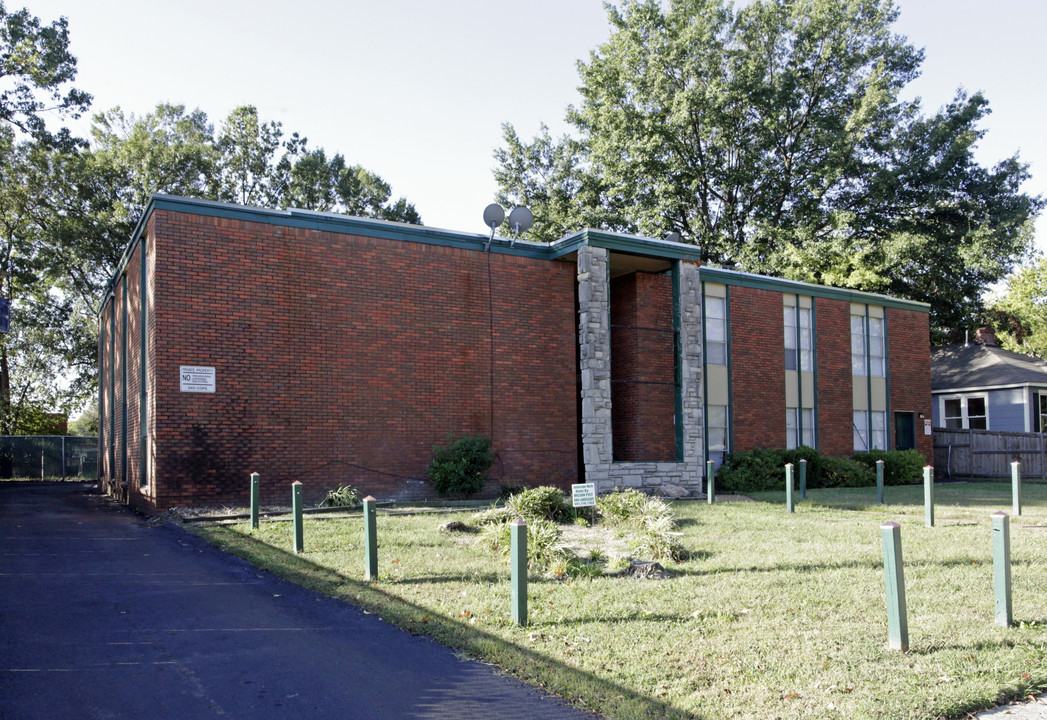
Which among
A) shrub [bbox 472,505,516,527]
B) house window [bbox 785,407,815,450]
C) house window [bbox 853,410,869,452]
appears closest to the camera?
shrub [bbox 472,505,516,527]

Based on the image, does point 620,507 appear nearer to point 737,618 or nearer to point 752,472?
point 737,618

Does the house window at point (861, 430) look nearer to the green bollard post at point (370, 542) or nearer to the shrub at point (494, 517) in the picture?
the shrub at point (494, 517)

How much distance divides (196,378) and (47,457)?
21.5 metres

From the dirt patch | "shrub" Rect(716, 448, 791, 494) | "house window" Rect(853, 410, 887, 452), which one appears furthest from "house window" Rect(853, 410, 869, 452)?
the dirt patch

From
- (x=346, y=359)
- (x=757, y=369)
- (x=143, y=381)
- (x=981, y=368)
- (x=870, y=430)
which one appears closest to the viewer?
(x=143, y=381)

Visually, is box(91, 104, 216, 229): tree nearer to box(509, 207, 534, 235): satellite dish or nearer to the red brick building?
the red brick building

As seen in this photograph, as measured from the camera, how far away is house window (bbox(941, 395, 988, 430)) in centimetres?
3222

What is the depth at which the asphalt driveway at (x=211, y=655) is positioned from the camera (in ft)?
16.4

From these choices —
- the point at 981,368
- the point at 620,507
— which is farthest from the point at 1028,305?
the point at 620,507

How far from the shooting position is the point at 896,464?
24016 mm

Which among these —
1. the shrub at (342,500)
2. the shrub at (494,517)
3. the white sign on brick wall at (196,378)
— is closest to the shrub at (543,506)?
the shrub at (494,517)

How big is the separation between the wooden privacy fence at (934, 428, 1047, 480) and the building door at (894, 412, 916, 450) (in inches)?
81.1

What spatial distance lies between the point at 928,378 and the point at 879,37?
15.0 meters

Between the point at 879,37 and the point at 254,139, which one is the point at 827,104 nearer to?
the point at 879,37
